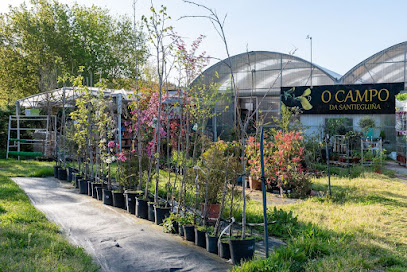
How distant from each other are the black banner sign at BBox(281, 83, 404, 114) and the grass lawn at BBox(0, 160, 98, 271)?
11.7 m

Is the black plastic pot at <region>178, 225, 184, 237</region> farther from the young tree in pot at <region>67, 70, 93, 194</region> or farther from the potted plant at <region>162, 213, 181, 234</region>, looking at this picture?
the young tree in pot at <region>67, 70, 93, 194</region>

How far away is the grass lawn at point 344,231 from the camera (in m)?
3.88

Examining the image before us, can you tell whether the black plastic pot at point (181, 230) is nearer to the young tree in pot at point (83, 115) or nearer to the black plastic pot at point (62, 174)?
the young tree in pot at point (83, 115)

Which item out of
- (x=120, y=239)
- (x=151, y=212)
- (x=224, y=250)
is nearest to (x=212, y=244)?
(x=224, y=250)

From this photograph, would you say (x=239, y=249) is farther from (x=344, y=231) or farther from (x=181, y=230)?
(x=344, y=231)

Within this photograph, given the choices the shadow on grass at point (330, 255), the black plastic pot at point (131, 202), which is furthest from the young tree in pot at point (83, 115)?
the shadow on grass at point (330, 255)

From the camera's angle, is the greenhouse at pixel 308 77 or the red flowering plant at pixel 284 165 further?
the greenhouse at pixel 308 77

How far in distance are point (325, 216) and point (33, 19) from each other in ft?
71.2

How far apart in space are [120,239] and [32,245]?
1113 mm

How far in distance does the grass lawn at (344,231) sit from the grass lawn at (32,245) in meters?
1.70

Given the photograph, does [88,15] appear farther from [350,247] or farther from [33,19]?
[350,247]

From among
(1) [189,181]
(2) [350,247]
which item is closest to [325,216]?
(2) [350,247]

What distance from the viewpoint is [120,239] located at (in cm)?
519

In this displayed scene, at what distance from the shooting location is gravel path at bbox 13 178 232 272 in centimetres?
430
